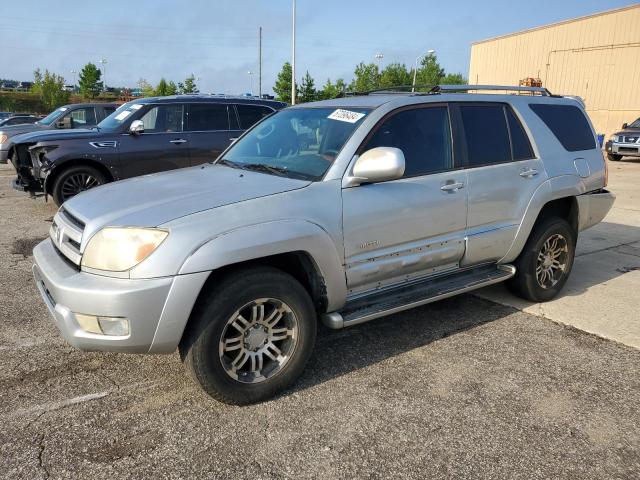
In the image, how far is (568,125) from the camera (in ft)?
15.9

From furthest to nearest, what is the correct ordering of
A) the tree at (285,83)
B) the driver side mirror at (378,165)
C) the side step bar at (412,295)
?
the tree at (285,83)
the side step bar at (412,295)
the driver side mirror at (378,165)

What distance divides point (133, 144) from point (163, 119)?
65 centimetres

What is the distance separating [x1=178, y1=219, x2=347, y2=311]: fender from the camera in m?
2.70

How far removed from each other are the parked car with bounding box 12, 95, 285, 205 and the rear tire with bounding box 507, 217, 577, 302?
5.50 metres

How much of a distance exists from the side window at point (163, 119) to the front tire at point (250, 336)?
6.06 metres

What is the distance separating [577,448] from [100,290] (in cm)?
258

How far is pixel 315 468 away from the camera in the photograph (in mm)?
2521

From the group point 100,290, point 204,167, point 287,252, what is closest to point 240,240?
point 287,252

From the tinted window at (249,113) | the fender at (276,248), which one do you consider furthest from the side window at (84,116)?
the fender at (276,248)

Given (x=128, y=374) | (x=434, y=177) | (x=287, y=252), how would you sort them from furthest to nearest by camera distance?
(x=434, y=177)
(x=128, y=374)
(x=287, y=252)

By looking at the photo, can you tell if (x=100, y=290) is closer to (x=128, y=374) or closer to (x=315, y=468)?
(x=128, y=374)

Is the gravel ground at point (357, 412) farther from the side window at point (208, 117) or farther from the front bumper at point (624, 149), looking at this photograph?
the front bumper at point (624, 149)

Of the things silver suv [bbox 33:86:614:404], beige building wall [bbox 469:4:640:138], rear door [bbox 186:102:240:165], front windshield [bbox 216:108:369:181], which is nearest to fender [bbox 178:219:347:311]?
silver suv [bbox 33:86:614:404]

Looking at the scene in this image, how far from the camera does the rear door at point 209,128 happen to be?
839cm
